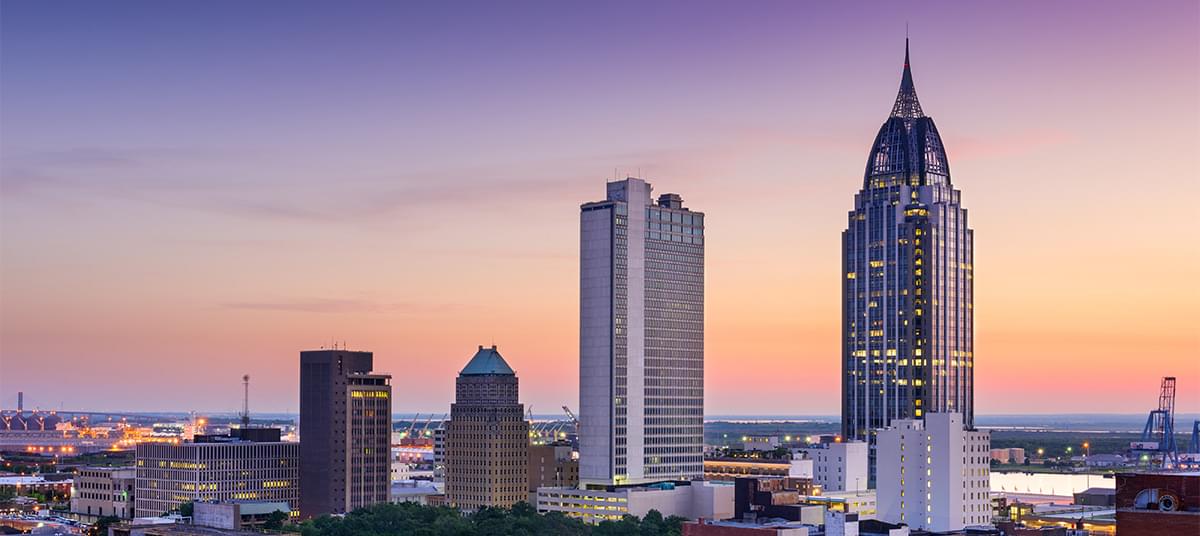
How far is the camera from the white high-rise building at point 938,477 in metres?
183

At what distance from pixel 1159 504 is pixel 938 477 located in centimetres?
12967

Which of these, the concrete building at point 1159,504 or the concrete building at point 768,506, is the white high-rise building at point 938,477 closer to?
the concrete building at point 768,506

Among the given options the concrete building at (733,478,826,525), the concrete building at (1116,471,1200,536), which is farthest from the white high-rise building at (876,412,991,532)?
the concrete building at (1116,471,1200,536)

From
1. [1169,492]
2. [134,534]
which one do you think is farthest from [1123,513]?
[134,534]

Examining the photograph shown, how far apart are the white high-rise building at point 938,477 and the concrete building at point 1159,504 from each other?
126 metres

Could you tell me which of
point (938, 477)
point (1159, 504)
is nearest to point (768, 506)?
point (938, 477)

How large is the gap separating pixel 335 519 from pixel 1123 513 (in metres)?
144

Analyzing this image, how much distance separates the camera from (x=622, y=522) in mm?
185750

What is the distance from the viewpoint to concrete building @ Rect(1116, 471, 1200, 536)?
2174 inches

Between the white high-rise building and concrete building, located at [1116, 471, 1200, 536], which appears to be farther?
the white high-rise building

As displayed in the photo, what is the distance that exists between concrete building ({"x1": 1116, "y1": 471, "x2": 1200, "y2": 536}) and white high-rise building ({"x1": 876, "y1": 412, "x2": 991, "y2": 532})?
412 ft

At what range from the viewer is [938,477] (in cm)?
18438

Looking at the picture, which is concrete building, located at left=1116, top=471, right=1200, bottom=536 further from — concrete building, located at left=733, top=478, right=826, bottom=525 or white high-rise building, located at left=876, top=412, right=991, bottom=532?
white high-rise building, located at left=876, top=412, right=991, bottom=532

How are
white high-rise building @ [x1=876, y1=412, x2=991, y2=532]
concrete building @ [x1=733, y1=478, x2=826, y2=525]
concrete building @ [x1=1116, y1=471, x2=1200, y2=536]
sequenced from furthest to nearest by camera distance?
1. white high-rise building @ [x1=876, y1=412, x2=991, y2=532]
2. concrete building @ [x1=733, y1=478, x2=826, y2=525]
3. concrete building @ [x1=1116, y1=471, x2=1200, y2=536]
